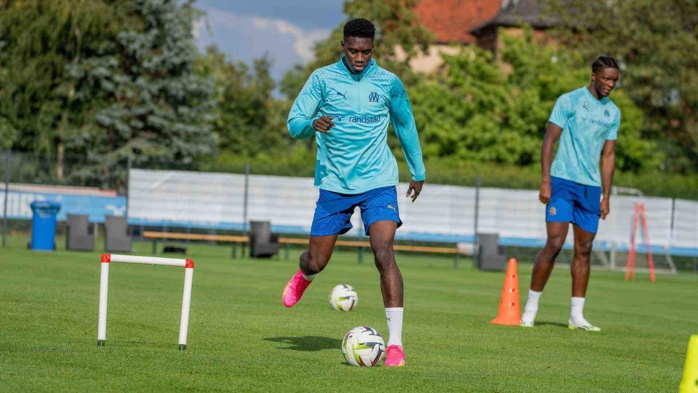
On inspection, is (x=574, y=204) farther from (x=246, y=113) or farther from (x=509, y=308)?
(x=246, y=113)

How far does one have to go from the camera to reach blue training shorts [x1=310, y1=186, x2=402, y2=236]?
831 centimetres

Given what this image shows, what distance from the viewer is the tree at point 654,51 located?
54.2 metres

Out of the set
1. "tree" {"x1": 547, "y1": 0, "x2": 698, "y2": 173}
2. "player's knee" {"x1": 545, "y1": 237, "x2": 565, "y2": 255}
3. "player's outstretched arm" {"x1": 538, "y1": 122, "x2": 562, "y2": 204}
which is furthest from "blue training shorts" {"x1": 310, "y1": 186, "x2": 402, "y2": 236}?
"tree" {"x1": 547, "y1": 0, "x2": 698, "y2": 173}

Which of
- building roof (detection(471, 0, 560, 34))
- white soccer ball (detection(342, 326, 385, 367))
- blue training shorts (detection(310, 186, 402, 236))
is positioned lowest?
white soccer ball (detection(342, 326, 385, 367))

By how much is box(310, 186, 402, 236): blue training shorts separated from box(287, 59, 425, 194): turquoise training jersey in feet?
0.21

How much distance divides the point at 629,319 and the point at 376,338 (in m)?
7.58

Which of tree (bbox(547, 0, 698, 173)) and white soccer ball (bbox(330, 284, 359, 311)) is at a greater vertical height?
tree (bbox(547, 0, 698, 173))

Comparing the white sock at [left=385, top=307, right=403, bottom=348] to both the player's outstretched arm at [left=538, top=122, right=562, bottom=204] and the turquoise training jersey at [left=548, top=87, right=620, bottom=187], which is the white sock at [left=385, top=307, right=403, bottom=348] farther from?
the turquoise training jersey at [left=548, top=87, right=620, bottom=187]

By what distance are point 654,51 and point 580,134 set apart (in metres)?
45.6

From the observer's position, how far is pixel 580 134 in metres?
11.9

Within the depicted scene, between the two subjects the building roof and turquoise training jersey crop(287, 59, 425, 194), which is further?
the building roof

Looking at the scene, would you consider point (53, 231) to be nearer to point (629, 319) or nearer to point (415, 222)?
point (415, 222)

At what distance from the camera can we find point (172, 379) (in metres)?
6.46

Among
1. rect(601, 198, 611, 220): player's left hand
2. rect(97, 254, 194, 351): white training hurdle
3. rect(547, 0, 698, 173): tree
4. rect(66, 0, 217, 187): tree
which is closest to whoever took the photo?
rect(97, 254, 194, 351): white training hurdle
